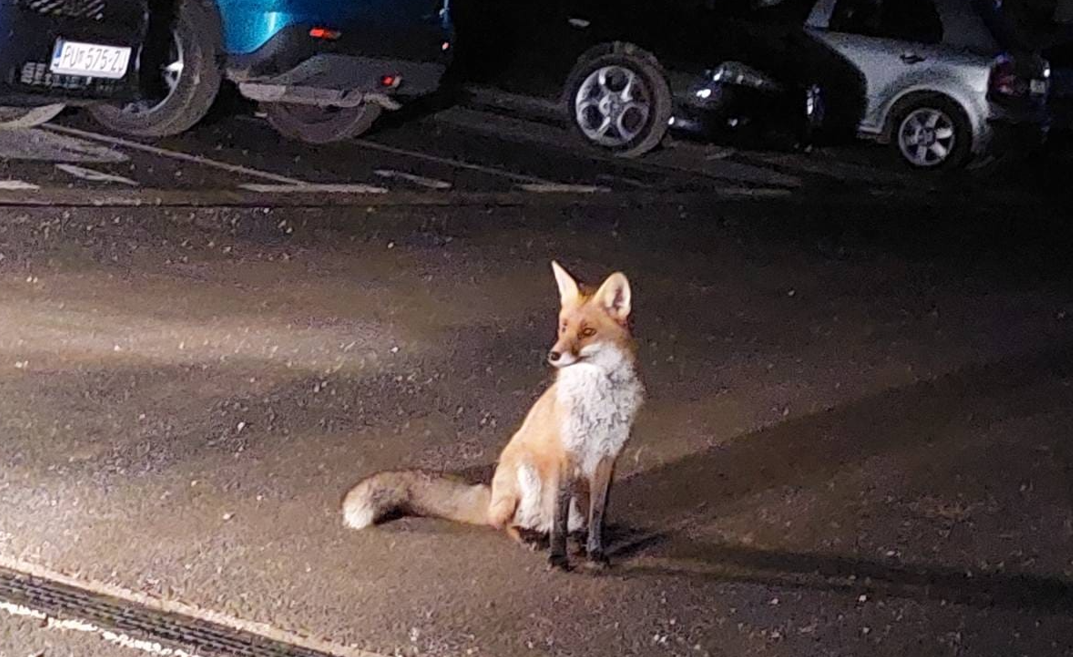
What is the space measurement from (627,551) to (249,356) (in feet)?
7.03

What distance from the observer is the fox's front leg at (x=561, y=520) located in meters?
4.46

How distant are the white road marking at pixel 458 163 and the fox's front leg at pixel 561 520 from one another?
275 inches

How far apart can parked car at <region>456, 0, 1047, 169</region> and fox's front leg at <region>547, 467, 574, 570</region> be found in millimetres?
8714

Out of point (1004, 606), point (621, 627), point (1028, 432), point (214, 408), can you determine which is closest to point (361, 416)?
point (214, 408)

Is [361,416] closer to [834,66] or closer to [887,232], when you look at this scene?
[887,232]

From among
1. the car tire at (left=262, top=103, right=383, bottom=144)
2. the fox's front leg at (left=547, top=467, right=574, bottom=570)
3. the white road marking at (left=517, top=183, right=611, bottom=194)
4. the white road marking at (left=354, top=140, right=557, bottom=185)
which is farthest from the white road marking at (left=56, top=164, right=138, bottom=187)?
the fox's front leg at (left=547, top=467, right=574, bottom=570)

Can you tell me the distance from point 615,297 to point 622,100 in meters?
8.91

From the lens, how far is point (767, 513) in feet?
17.3

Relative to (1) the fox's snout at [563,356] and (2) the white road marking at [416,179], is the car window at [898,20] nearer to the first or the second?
(2) the white road marking at [416,179]

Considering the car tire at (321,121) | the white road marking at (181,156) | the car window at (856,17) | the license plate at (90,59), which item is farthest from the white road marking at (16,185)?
the car window at (856,17)

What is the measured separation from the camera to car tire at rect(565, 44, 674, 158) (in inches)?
A: 513

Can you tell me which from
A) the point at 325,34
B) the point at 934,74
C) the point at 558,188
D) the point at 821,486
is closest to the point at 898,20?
the point at 934,74

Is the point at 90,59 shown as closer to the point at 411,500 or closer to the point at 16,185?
the point at 16,185

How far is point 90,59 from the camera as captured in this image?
27.3 ft
